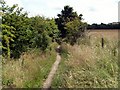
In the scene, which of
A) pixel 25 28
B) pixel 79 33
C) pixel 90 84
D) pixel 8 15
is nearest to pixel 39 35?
pixel 25 28

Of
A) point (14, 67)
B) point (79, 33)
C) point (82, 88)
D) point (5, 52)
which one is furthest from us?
point (79, 33)

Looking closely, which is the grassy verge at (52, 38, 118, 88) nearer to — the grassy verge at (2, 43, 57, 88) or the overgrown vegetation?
the overgrown vegetation

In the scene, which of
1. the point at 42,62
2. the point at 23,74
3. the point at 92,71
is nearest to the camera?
the point at 92,71

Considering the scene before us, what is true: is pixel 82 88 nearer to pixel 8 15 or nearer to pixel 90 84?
pixel 90 84

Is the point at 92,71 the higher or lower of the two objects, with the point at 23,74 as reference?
higher

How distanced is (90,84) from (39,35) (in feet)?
38.5

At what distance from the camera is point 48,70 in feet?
48.0

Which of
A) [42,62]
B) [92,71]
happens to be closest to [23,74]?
[92,71]

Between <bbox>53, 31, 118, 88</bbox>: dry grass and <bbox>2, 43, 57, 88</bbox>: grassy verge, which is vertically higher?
<bbox>53, 31, 118, 88</bbox>: dry grass

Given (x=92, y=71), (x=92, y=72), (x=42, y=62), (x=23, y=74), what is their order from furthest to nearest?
(x=42, y=62)
(x=23, y=74)
(x=92, y=71)
(x=92, y=72)

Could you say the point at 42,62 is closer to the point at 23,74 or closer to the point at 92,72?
the point at 23,74

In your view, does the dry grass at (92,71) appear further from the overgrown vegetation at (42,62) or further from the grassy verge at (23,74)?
the grassy verge at (23,74)

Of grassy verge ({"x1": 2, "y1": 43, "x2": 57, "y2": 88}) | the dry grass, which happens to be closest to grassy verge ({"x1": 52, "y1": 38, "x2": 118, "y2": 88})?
the dry grass

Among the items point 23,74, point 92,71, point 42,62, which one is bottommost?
point 42,62
